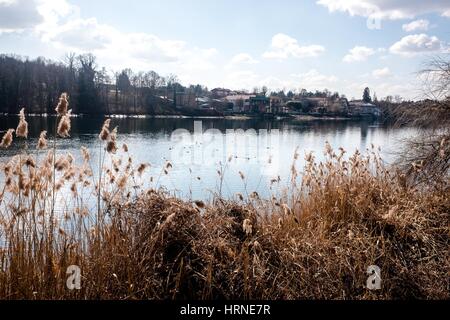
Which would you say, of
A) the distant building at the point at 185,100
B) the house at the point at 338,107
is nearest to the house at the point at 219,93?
the distant building at the point at 185,100

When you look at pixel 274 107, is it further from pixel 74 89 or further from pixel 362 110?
pixel 74 89

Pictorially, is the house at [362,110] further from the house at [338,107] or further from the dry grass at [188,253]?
the dry grass at [188,253]

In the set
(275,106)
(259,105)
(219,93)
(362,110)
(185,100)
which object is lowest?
(362,110)

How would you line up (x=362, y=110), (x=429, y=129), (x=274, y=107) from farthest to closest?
(x=362, y=110) → (x=274, y=107) → (x=429, y=129)

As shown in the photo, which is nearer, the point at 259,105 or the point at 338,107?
the point at 259,105

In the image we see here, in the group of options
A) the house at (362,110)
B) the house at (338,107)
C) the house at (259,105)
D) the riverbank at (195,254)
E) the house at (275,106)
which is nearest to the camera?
the riverbank at (195,254)

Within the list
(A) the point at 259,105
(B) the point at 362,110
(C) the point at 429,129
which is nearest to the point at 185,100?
(A) the point at 259,105

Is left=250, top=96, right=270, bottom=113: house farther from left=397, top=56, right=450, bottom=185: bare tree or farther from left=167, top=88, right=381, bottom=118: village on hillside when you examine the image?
left=397, top=56, right=450, bottom=185: bare tree

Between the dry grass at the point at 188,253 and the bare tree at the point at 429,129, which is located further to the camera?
the bare tree at the point at 429,129

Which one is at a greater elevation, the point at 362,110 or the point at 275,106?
the point at 275,106

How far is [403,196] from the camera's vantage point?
613 centimetres

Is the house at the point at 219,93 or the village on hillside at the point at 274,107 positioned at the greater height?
the house at the point at 219,93

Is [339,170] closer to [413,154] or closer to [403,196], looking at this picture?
[403,196]
